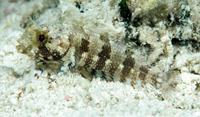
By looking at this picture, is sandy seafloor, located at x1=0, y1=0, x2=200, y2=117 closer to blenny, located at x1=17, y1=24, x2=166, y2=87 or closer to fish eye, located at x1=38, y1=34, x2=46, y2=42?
→ blenny, located at x1=17, y1=24, x2=166, y2=87

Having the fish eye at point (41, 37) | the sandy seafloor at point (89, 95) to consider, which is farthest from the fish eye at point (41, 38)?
the sandy seafloor at point (89, 95)

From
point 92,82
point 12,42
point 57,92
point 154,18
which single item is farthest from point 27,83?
point 154,18

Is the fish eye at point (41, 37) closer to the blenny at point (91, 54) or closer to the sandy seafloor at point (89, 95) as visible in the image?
the blenny at point (91, 54)

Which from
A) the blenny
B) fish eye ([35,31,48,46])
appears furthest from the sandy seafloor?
fish eye ([35,31,48,46])

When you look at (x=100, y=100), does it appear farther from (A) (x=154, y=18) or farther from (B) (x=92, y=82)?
(A) (x=154, y=18)

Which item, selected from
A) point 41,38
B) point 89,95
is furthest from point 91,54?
point 41,38
